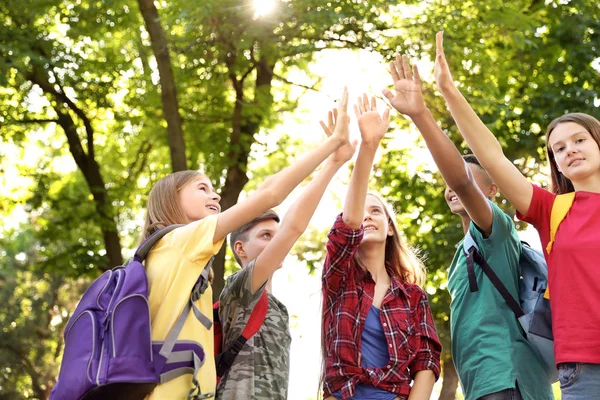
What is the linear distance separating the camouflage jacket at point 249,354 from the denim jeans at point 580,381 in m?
1.40

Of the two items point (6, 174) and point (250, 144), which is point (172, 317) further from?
point (6, 174)

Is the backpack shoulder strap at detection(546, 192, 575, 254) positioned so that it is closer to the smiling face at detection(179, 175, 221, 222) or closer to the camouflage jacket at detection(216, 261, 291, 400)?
the camouflage jacket at detection(216, 261, 291, 400)

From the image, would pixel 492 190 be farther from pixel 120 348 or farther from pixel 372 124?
pixel 120 348

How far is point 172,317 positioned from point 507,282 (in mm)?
1528

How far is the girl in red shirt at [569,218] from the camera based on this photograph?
3.19 m

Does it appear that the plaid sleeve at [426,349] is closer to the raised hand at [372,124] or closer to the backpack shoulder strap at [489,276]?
the backpack shoulder strap at [489,276]

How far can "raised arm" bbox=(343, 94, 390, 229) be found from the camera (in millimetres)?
3988

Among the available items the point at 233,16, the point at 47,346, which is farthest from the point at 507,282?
the point at 47,346

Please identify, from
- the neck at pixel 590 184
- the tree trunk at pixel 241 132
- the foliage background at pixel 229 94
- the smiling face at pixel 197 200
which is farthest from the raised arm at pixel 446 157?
the tree trunk at pixel 241 132

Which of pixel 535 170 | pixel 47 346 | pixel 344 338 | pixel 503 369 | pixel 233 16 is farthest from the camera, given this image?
pixel 47 346

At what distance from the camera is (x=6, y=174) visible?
13.4 meters

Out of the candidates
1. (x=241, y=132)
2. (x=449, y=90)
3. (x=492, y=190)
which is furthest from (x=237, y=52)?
(x=449, y=90)

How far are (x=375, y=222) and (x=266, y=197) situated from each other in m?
0.98

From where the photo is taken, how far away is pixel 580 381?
3.16 m
